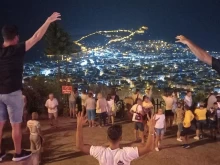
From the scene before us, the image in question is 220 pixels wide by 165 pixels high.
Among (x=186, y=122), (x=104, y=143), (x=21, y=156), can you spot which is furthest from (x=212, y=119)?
(x=21, y=156)

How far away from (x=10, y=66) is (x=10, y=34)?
0.38 metres

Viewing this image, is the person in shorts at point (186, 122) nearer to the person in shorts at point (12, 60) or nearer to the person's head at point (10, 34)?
the person in shorts at point (12, 60)

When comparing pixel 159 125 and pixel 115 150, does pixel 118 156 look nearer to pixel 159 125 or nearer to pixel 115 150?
pixel 115 150

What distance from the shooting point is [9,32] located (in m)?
4.05

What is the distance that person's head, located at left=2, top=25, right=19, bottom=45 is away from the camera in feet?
13.1

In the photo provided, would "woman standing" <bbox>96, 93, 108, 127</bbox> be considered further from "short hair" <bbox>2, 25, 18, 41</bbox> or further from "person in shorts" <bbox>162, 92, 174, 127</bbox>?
"short hair" <bbox>2, 25, 18, 41</bbox>

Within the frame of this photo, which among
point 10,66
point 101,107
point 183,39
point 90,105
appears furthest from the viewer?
point 101,107

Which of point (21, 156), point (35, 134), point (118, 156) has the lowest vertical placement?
point (35, 134)

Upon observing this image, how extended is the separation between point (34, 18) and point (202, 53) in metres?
59.9

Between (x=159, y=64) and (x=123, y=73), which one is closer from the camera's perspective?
(x=123, y=73)

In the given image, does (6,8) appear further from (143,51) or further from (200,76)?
(200,76)

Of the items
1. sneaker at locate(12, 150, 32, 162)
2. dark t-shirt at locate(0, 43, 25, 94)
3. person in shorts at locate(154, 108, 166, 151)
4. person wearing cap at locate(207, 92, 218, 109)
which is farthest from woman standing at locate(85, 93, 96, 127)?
dark t-shirt at locate(0, 43, 25, 94)

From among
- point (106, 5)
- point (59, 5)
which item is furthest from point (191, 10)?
point (59, 5)

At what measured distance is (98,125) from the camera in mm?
14461
